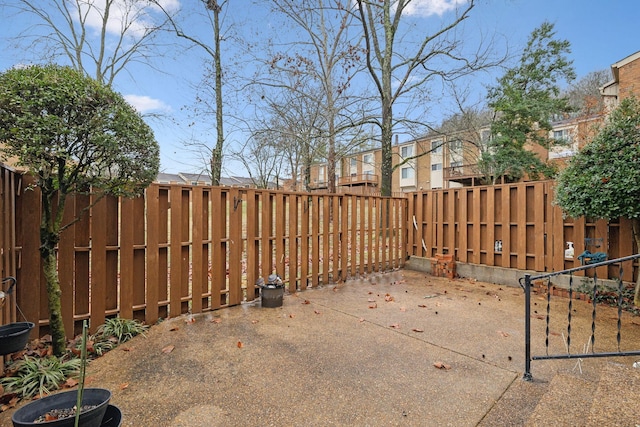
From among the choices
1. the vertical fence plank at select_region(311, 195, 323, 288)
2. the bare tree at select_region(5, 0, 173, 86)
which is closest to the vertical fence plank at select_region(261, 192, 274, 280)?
the vertical fence plank at select_region(311, 195, 323, 288)

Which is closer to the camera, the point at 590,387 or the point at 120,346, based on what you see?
the point at 590,387

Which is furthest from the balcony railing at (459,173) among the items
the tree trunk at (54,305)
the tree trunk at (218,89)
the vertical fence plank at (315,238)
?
the tree trunk at (54,305)

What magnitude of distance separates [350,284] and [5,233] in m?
5.22

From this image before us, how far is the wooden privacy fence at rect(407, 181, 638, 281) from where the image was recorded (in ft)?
17.3

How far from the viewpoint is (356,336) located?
3703 mm

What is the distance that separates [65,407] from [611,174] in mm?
6507

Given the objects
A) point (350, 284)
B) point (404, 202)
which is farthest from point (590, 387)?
point (404, 202)

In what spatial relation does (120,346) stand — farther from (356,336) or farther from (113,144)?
(356,336)

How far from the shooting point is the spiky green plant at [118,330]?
137 inches

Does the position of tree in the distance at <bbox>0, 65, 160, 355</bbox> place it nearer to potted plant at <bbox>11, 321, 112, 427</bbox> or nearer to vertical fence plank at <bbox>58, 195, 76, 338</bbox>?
vertical fence plank at <bbox>58, 195, 76, 338</bbox>

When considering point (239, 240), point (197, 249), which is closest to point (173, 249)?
point (197, 249)

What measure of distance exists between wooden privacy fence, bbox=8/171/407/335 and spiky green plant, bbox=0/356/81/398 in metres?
0.71

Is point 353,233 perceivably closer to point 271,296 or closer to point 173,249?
point 271,296

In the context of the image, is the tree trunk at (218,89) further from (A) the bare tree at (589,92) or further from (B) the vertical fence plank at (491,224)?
(A) the bare tree at (589,92)
